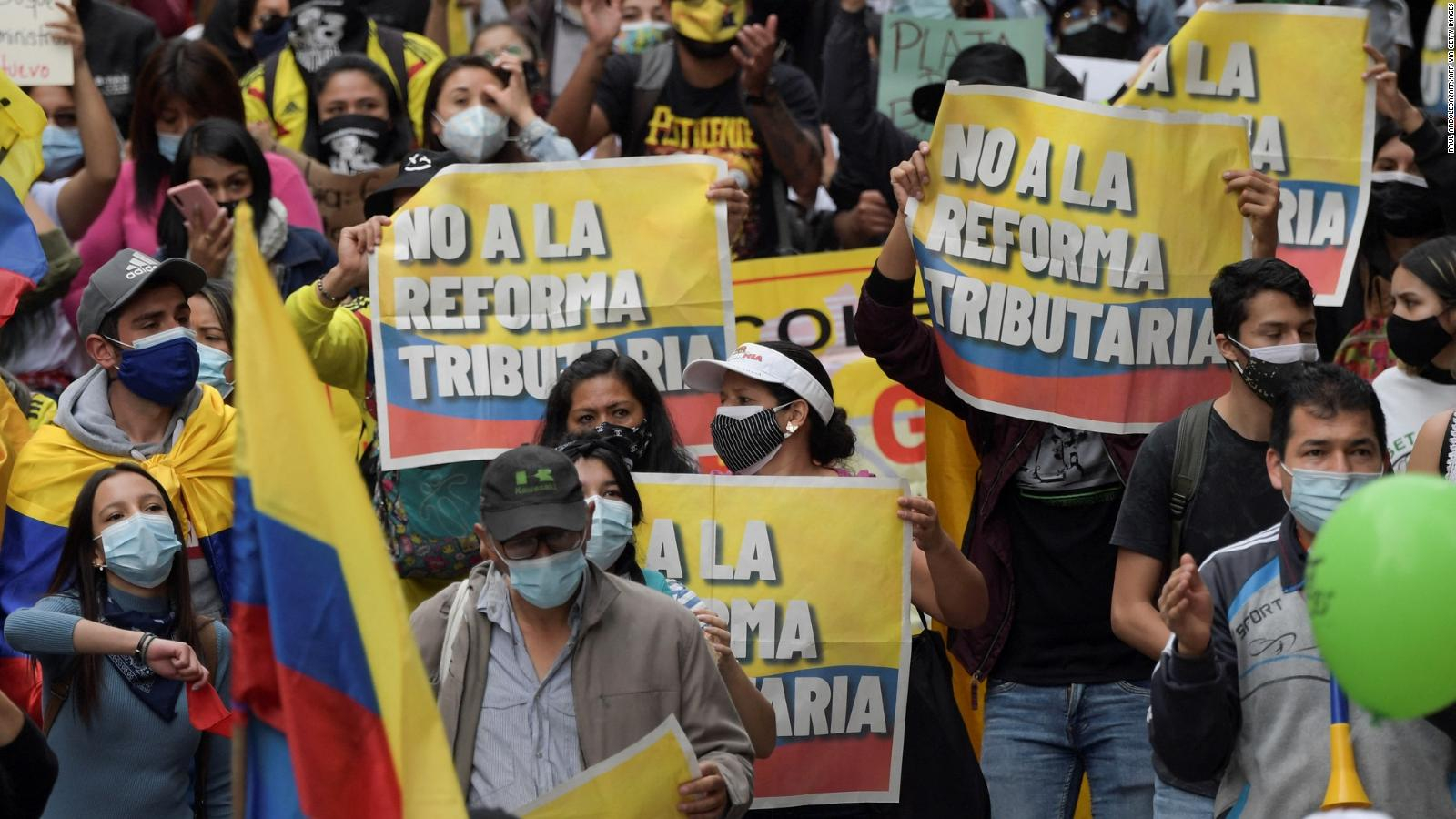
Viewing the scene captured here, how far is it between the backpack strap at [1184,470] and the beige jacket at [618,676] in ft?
4.15

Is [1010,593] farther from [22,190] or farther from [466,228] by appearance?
[22,190]

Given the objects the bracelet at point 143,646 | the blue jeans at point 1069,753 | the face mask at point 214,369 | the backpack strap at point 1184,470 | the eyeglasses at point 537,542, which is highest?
the eyeglasses at point 537,542

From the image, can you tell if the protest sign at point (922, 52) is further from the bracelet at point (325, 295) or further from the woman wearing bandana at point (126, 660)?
the woman wearing bandana at point (126, 660)

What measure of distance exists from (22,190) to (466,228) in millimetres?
→ 1489

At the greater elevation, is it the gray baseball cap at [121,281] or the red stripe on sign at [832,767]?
the gray baseball cap at [121,281]

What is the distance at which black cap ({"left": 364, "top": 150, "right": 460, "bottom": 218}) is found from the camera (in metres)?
7.14

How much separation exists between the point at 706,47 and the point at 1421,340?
11.3 feet

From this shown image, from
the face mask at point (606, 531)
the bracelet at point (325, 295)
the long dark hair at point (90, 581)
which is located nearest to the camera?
the face mask at point (606, 531)

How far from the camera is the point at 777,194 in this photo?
8.90 metres

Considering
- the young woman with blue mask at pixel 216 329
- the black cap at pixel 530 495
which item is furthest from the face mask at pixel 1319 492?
the young woman with blue mask at pixel 216 329

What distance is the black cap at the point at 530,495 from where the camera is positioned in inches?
184

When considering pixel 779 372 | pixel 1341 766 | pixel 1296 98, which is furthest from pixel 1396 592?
pixel 1296 98

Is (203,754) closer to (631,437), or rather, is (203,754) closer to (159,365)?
(159,365)

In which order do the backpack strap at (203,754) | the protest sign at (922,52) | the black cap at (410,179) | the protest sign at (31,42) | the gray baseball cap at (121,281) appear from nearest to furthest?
the backpack strap at (203,754) < the gray baseball cap at (121,281) < the black cap at (410,179) < the protest sign at (31,42) < the protest sign at (922,52)
